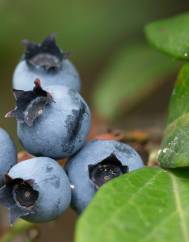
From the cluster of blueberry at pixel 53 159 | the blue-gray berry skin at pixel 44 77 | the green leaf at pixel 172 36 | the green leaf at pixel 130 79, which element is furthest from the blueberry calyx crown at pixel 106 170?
the green leaf at pixel 130 79

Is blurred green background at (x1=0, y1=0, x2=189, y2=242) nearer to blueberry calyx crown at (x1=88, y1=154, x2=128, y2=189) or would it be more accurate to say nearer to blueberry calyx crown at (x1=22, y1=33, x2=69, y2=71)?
blueberry calyx crown at (x1=22, y1=33, x2=69, y2=71)

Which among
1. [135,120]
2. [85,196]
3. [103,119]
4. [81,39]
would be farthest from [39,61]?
[81,39]

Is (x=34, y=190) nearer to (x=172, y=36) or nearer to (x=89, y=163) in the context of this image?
(x=89, y=163)

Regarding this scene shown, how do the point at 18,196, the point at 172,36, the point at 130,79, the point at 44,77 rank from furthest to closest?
Answer: the point at 130,79 < the point at 172,36 < the point at 44,77 < the point at 18,196

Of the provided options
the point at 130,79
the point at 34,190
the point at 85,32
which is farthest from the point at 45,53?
the point at 85,32

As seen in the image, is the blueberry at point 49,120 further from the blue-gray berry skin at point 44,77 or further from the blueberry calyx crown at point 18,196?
the blue-gray berry skin at point 44,77

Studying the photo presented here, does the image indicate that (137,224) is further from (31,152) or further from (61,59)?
(61,59)
